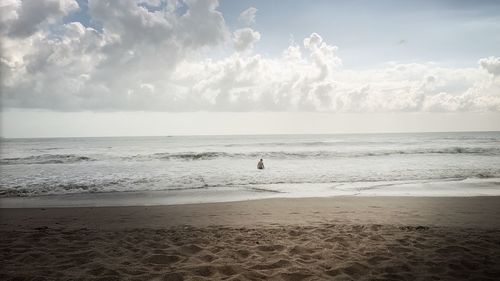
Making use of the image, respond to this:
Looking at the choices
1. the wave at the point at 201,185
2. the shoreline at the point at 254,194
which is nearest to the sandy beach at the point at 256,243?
the shoreline at the point at 254,194

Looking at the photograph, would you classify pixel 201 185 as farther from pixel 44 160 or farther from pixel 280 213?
pixel 44 160

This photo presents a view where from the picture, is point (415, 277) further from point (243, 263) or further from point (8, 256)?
point (8, 256)

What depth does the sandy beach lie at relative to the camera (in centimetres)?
517

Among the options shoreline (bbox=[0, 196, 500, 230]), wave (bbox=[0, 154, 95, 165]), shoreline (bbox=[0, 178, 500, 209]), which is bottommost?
wave (bbox=[0, 154, 95, 165])

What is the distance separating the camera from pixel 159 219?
9.15 metres

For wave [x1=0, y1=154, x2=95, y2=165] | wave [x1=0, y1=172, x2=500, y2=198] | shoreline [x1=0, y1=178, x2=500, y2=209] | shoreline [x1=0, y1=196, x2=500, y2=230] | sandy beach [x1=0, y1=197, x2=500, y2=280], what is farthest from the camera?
wave [x1=0, y1=154, x2=95, y2=165]

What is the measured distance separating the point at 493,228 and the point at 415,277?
4.15 metres

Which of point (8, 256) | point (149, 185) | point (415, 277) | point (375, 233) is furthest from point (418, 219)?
point (149, 185)

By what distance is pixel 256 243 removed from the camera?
21.9 feet

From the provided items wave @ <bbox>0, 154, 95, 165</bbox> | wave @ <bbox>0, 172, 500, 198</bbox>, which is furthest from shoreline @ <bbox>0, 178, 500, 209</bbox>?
wave @ <bbox>0, 154, 95, 165</bbox>

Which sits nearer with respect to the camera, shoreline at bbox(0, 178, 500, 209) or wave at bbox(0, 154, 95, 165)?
shoreline at bbox(0, 178, 500, 209)

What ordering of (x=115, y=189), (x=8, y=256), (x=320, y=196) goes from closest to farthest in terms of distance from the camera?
(x=8, y=256)
(x=320, y=196)
(x=115, y=189)

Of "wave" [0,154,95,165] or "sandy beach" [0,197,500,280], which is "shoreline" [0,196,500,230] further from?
"wave" [0,154,95,165]

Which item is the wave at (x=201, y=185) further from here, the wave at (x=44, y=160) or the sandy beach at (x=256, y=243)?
→ the wave at (x=44, y=160)
